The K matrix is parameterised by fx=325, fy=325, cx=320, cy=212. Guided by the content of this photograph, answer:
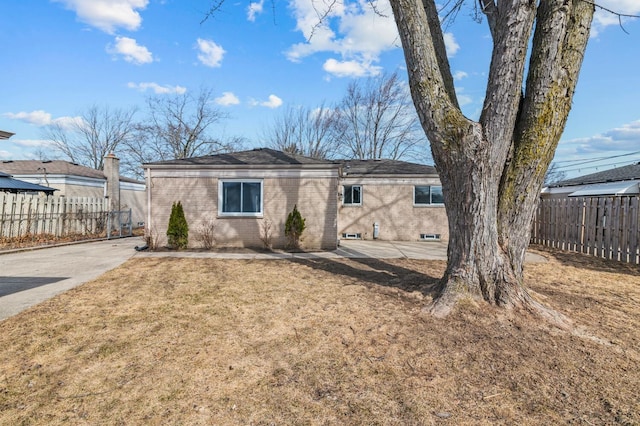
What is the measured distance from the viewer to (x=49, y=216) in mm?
12875

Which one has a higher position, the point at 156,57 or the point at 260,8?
the point at 156,57

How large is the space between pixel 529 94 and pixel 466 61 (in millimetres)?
11969

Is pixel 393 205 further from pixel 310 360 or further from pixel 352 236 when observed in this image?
pixel 310 360

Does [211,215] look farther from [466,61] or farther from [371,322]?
[466,61]

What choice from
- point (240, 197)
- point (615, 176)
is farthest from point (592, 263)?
point (240, 197)

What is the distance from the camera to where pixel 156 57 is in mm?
13883

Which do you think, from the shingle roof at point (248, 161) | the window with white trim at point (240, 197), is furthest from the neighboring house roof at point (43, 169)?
the window with white trim at point (240, 197)

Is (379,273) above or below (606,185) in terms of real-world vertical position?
below

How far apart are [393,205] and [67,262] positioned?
1177 cm

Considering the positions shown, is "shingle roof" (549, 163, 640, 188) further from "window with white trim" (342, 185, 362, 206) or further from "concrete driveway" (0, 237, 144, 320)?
"concrete driveway" (0, 237, 144, 320)

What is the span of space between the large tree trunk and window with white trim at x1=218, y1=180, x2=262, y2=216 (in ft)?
25.0

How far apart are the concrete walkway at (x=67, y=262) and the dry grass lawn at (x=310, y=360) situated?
694 millimetres

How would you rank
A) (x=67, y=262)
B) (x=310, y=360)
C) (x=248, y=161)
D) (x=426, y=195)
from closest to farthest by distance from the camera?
1. (x=310, y=360)
2. (x=67, y=262)
3. (x=248, y=161)
4. (x=426, y=195)

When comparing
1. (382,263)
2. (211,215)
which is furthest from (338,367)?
(211,215)
